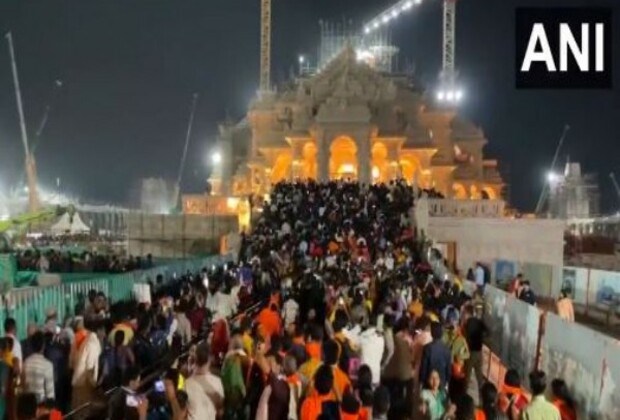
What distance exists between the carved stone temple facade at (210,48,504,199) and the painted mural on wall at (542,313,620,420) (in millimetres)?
41754

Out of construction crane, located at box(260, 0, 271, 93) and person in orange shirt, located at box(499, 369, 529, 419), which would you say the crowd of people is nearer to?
person in orange shirt, located at box(499, 369, 529, 419)

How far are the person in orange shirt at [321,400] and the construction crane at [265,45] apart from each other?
75.2 metres

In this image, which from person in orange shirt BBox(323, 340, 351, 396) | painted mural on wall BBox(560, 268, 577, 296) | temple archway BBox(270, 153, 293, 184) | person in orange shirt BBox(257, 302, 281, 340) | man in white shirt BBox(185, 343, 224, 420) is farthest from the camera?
temple archway BBox(270, 153, 293, 184)

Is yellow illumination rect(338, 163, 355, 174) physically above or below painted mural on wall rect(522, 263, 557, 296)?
above

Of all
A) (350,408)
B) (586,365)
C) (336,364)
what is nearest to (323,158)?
(586,365)

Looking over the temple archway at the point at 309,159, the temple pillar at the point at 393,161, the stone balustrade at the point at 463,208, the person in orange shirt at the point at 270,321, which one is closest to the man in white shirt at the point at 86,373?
the person in orange shirt at the point at 270,321

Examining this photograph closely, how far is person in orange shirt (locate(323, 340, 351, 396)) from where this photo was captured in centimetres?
900

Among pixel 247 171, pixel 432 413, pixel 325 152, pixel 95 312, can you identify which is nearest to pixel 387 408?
pixel 432 413

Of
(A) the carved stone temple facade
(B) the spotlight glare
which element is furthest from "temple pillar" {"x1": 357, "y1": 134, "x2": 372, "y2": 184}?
(B) the spotlight glare

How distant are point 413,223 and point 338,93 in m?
22.4

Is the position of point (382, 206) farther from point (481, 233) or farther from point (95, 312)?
point (95, 312)

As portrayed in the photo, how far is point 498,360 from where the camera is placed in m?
16.9

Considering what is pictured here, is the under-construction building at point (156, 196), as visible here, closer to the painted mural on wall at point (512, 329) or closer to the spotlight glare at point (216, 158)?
the spotlight glare at point (216, 158)

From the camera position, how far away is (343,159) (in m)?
60.2
